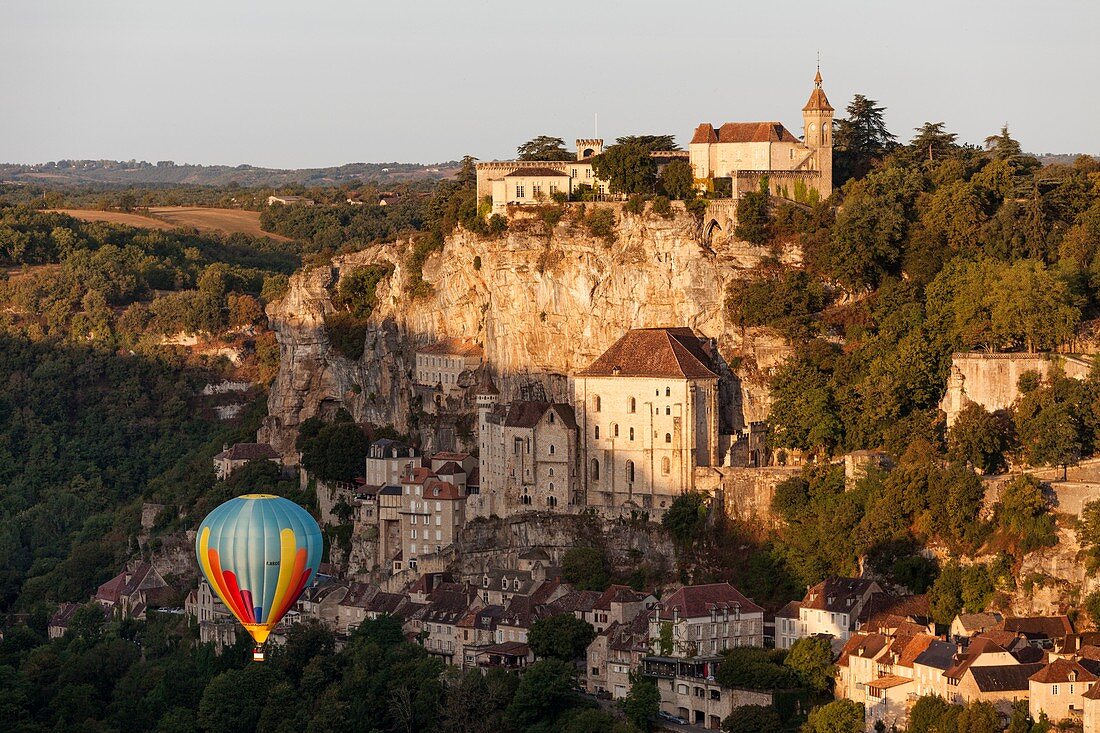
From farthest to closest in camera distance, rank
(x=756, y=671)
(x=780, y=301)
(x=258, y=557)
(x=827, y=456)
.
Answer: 1. (x=780, y=301)
2. (x=827, y=456)
3. (x=258, y=557)
4. (x=756, y=671)

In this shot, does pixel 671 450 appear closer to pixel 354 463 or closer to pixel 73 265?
pixel 354 463

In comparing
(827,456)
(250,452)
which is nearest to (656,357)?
(827,456)

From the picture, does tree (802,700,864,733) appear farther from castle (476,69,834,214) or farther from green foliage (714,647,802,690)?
castle (476,69,834,214)

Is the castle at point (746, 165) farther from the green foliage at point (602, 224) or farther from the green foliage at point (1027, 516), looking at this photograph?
the green foliage at point (1027, 516)

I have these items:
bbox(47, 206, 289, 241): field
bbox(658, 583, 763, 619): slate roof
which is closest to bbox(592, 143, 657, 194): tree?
bbox(658, 583, 763, 619): slate roof

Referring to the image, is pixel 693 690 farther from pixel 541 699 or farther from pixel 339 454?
pixel 339 454

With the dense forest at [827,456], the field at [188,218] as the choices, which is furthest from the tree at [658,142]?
the field at [188,218]
